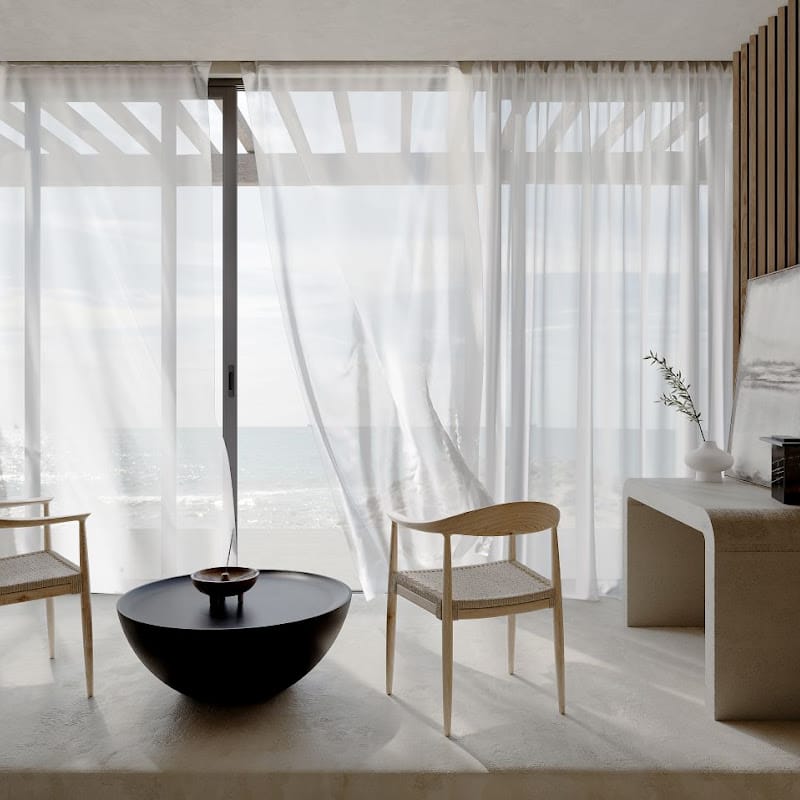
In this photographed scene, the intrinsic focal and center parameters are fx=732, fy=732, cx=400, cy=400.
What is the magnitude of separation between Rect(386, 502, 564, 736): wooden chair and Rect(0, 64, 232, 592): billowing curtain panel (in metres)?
1.50

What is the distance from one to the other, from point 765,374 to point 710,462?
42cm

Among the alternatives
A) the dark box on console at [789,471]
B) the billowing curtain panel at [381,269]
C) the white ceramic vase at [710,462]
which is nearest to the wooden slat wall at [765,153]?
the white ceramic vase at [710,462]

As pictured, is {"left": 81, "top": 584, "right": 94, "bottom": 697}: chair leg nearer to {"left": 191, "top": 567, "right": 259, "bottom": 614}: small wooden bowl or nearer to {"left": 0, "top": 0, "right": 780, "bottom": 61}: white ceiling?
{"left": 191, "top": 567, "right": 259, "bottom": 614}: small wooden bowl

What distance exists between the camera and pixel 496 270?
357 cm

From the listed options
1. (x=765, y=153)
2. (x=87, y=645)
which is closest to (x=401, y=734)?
(x=87, y=645)

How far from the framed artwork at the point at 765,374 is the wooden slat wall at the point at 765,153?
0.12m

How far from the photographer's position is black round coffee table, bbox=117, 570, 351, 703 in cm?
210

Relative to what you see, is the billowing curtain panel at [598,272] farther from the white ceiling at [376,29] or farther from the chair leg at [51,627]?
the chair leg at [51,627]

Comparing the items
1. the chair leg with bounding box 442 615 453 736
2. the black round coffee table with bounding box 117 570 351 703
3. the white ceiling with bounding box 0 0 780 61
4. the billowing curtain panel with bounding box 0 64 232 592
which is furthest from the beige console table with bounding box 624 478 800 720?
the billowing curtain panel with bounding box 0 64 232 592

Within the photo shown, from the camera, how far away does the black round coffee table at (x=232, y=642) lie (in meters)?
2.10

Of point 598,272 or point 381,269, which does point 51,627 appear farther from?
point 598,272

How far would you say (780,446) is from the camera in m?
2.40

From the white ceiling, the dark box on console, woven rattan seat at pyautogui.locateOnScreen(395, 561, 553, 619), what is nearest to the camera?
woven rattan seat at pyautogui.locateOnScreen(395, 561, 553, 619)

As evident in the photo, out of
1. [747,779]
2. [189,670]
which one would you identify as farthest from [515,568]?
[189,670]
